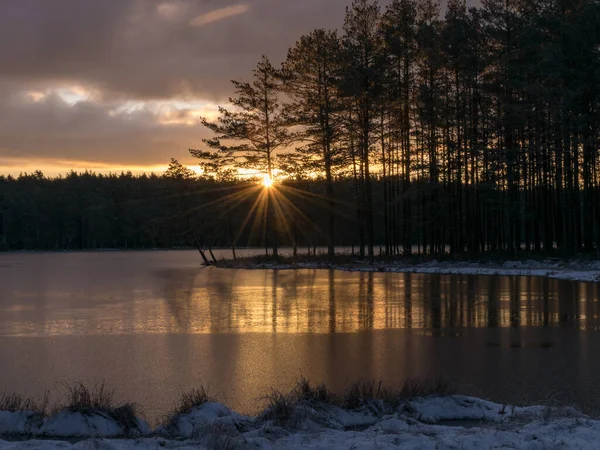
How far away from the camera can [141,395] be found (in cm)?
972

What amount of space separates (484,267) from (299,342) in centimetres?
2746

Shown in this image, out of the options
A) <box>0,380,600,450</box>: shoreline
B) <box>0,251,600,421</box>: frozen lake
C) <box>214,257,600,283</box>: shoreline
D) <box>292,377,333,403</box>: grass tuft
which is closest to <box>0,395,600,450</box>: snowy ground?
<box>0,380,600,450</box>: shoreline

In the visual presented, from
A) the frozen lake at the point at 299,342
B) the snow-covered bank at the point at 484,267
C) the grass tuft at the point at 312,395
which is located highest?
the snow-covered bank at the point at 484,267

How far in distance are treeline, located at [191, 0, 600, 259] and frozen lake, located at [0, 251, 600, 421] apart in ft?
68.5

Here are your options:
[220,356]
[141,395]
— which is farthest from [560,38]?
[141,395]

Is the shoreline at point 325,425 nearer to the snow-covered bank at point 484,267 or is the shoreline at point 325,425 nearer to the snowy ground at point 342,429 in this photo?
the snowy ground at point 342,429

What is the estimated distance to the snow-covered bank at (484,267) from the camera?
3270 centimetres

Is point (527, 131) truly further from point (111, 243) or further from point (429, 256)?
point (111, 243)

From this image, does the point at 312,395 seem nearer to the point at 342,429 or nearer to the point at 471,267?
the point at 342,429

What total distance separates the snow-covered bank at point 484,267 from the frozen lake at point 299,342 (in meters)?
6.62

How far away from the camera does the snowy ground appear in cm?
675

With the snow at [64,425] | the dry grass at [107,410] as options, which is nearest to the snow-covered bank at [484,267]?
the dry grass at [107,410]

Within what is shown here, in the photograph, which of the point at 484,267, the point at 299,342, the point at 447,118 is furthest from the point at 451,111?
the point at 299,342

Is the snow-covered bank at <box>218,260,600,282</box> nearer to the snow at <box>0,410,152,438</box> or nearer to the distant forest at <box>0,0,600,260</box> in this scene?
the distant forest at <box>0,0,600,260</box>
